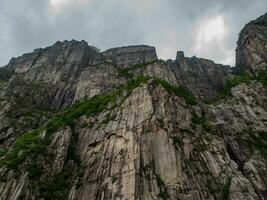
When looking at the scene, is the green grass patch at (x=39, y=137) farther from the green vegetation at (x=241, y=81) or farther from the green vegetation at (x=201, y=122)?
the green vegetation at (x=241, y=81)

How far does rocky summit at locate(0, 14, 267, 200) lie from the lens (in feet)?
137

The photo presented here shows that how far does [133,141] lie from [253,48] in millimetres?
55676

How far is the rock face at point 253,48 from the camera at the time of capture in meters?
82.5

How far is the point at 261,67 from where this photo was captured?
8044cm

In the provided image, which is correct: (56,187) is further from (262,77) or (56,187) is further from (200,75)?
(200,75)

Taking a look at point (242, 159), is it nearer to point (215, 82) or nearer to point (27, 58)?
point (215, 82)

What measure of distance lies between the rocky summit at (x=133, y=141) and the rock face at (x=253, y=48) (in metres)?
0.55

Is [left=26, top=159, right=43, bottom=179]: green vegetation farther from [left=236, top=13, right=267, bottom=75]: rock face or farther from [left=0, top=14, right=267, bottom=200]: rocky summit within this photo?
[left=236, top=13, right=267, bottom=75]: rock face

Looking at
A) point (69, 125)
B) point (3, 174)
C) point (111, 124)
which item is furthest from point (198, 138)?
point (3, 174)

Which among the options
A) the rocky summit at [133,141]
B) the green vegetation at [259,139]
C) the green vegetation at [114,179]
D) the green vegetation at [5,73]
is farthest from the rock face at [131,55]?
the green vegetation at [114,179]

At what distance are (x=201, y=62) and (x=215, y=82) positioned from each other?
1394cm

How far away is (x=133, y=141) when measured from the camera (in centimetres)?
4634

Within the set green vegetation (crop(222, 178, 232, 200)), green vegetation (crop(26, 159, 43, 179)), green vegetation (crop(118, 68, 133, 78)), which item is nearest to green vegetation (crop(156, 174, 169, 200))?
green vegetation (crop(222, 178, 232, 200))

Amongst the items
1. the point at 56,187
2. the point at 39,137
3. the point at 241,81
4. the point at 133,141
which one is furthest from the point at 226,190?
the point at 241,81
